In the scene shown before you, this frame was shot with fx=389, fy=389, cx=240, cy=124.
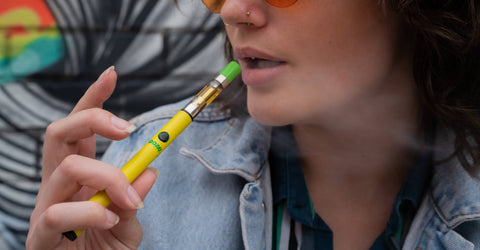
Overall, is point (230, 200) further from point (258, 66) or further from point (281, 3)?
point (281, 3)

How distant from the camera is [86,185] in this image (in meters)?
0.65

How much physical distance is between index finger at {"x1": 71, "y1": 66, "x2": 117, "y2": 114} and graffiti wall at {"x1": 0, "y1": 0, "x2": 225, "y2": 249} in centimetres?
92


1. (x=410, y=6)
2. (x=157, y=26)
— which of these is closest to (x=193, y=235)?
(x=410, y=6)

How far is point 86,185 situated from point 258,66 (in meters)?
0.44

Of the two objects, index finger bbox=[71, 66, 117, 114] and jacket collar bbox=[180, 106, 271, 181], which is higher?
index finger bbox=[71, 66, 117, 114]

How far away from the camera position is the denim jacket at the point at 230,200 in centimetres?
94

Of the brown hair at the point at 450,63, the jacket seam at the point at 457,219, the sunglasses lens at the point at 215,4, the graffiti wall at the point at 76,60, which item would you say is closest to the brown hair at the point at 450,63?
the brown hair at the point at 450,63

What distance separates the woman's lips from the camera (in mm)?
841

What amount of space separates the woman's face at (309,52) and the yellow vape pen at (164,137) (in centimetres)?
8

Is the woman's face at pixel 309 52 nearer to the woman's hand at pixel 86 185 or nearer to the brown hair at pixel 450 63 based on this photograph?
the brown hair at pixel 450 63

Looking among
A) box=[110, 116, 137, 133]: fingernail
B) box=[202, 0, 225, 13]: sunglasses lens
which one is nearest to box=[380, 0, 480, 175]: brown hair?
box=[202, 0, 225, 13]: sunglasses lens

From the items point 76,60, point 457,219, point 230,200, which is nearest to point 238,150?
point 230,200

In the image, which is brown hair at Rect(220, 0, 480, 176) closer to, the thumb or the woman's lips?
the woman's lips

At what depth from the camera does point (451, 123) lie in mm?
1011
